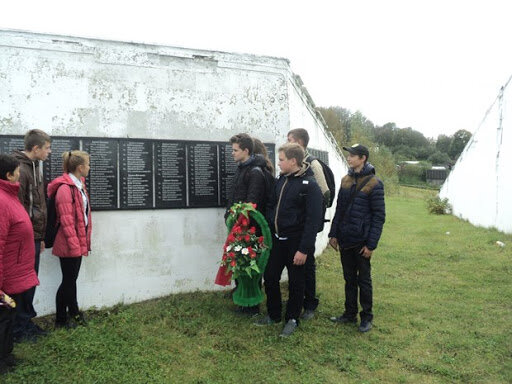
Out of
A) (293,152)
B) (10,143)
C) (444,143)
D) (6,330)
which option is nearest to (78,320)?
(6,330)

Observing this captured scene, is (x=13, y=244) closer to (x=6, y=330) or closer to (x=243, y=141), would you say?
(x=6, y=330)

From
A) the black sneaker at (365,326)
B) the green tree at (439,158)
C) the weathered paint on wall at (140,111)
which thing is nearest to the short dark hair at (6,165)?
the weathered paint on wall at (140,111)

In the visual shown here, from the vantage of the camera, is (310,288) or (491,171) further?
(491,171)

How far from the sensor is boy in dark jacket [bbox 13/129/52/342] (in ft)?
13.1

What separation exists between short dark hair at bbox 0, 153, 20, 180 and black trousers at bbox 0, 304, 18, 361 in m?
1.05

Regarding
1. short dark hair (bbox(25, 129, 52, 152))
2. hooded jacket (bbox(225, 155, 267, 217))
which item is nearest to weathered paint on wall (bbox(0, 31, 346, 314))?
short dark hair (bbox(25, 129, 52, 152))

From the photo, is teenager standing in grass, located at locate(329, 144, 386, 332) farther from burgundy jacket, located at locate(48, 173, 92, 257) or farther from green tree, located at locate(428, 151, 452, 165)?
green tree, located at locate(428, 151, 452, 165)

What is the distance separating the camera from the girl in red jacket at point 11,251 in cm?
328

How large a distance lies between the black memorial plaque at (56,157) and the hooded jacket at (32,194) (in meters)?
0.54

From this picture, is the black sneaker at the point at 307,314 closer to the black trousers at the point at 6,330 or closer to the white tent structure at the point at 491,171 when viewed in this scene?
the black trousers at the point at 6,330

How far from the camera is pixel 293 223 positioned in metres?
4.14

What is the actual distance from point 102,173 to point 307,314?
118 inches

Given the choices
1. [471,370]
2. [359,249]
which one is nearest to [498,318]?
[471,370]

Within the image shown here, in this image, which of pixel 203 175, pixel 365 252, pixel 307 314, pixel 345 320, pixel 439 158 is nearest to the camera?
pixel 365 252
